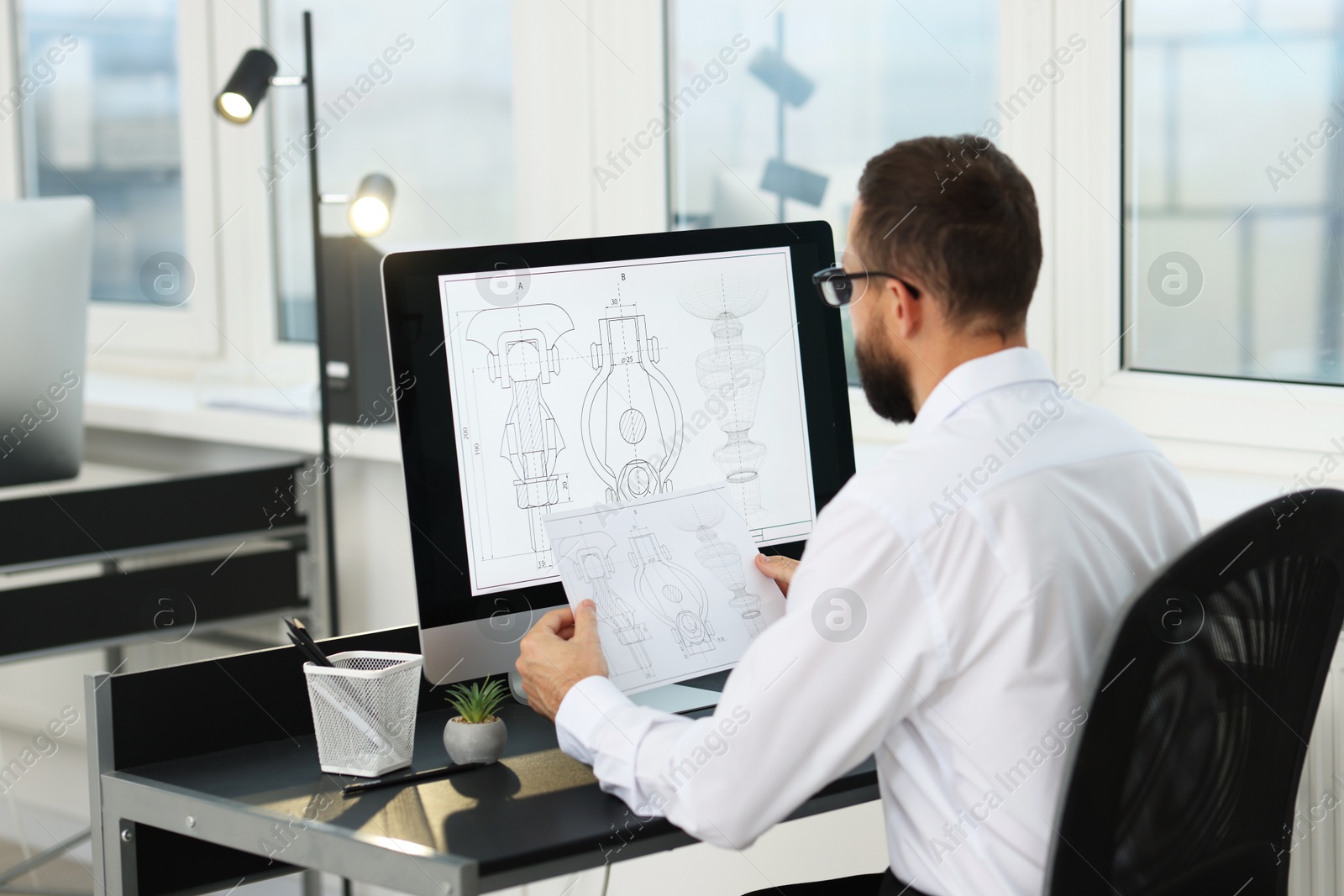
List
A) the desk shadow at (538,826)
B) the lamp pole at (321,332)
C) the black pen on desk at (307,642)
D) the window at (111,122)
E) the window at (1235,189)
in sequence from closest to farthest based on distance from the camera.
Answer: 1. the desk shadow at (538,826)
2. the black pen on desk at (307,642)
3. the window at (1235,189)
4. the lamp pole at (321,332)
5. the window at (111,122)

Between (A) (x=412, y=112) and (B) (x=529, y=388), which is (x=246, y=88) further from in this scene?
(B) (x=529, y=388)

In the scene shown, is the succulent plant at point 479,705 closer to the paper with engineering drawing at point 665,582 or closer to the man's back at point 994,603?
the paper with engineering drawing at point 665,582

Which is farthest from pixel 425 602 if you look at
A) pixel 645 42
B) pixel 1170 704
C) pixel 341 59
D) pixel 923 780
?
pixel 341 59

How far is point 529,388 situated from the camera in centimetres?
138

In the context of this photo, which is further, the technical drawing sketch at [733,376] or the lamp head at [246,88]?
the lamp head at [246,88]

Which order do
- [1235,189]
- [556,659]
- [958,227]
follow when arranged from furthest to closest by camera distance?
[1235,189] < [556,659] < [958,227]

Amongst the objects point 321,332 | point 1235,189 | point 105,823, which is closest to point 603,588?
point 105,823

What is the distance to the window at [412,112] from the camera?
2.63 metres

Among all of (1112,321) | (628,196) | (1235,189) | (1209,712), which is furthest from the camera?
(628,196)

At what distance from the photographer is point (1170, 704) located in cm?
96

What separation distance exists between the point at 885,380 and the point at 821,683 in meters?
0.32

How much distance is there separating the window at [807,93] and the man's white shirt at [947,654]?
1.02 m

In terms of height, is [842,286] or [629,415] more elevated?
[842,286]

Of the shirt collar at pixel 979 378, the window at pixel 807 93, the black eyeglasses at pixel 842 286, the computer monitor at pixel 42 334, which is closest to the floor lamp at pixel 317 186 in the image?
the computer monitor at pixel 42 334
